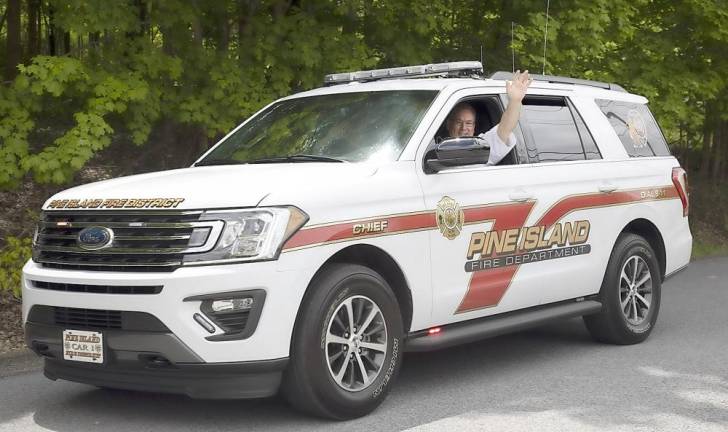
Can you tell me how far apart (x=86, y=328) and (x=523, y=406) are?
8.24 ft

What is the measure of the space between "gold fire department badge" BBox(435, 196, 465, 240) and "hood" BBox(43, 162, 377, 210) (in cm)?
53

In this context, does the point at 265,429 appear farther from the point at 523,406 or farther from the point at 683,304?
the point at 683,304

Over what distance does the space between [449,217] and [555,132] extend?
1655mm

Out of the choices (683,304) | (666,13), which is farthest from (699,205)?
(683,304)

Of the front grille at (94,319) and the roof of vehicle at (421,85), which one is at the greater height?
the roof of vehicle at (421,85)

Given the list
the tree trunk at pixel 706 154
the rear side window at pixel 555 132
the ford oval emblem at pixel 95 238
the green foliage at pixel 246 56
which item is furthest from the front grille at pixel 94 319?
the tree trunk at pixel 706 154

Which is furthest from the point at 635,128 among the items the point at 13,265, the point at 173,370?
the point at 13,265

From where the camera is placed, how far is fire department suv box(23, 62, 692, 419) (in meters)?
5.54

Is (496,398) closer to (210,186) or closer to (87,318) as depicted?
(210,186)

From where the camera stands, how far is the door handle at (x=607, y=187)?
809cm

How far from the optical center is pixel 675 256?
9102 mm

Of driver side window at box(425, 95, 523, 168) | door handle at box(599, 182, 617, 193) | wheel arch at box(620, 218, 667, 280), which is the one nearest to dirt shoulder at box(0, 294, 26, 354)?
driver side window at box(425, 95, 523, 168)

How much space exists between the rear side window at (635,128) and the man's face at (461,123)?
1.67m

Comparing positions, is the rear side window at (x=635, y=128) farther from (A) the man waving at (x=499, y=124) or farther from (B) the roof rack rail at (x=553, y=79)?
(A) the man waving at (x=499, y=124)
